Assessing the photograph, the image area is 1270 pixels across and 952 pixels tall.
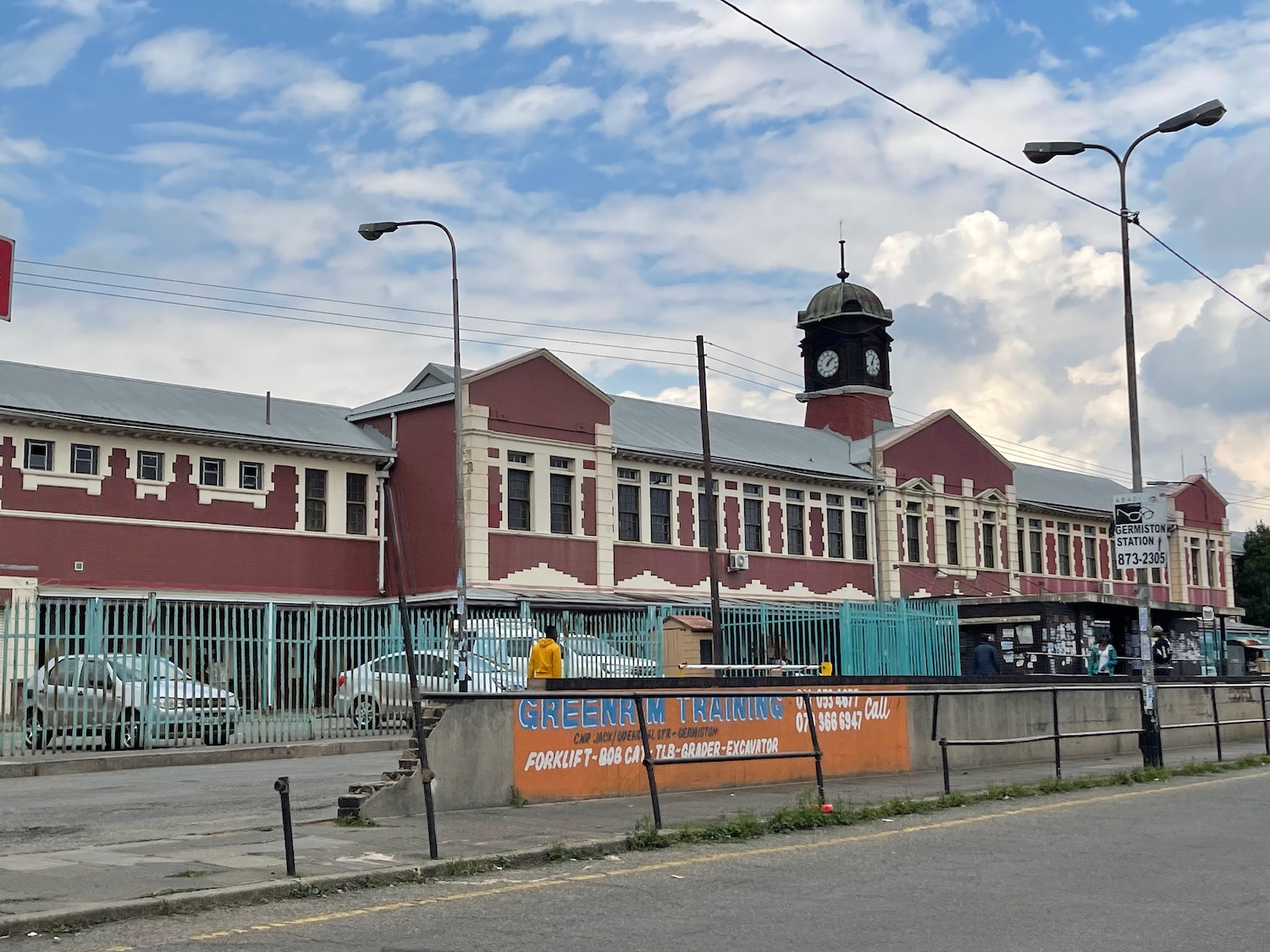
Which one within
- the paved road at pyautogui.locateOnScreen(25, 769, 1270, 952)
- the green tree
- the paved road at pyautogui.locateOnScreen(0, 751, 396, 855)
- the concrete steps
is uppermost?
the green tree

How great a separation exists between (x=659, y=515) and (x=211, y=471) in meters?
14.2

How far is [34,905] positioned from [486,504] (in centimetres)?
3246

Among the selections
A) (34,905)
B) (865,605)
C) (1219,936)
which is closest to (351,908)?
(34,905)

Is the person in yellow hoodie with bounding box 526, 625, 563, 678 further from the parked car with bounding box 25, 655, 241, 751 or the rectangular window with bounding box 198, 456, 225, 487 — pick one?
the rectangular window with bounding box 198, 456, 225, 487

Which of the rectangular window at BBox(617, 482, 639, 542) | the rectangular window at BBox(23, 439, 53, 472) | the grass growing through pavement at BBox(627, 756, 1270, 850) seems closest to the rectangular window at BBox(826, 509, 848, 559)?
the rectangular window at BBox(617, 482, 639, 542)

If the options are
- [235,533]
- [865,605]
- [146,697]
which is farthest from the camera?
[235,533]

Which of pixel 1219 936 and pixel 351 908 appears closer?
pixel 1219 936

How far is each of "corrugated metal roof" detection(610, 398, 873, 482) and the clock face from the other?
3.36m

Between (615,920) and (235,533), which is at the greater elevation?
(235,533)

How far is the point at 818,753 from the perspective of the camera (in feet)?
47.5

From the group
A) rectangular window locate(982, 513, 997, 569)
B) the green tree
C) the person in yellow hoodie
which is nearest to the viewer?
the person in yellow hoodie

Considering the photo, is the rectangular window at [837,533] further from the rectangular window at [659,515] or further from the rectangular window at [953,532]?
the rectangular window at [659,515]

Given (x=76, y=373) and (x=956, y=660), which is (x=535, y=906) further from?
(x=76, y=373)

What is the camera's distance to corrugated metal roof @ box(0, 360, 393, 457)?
36406 mm
